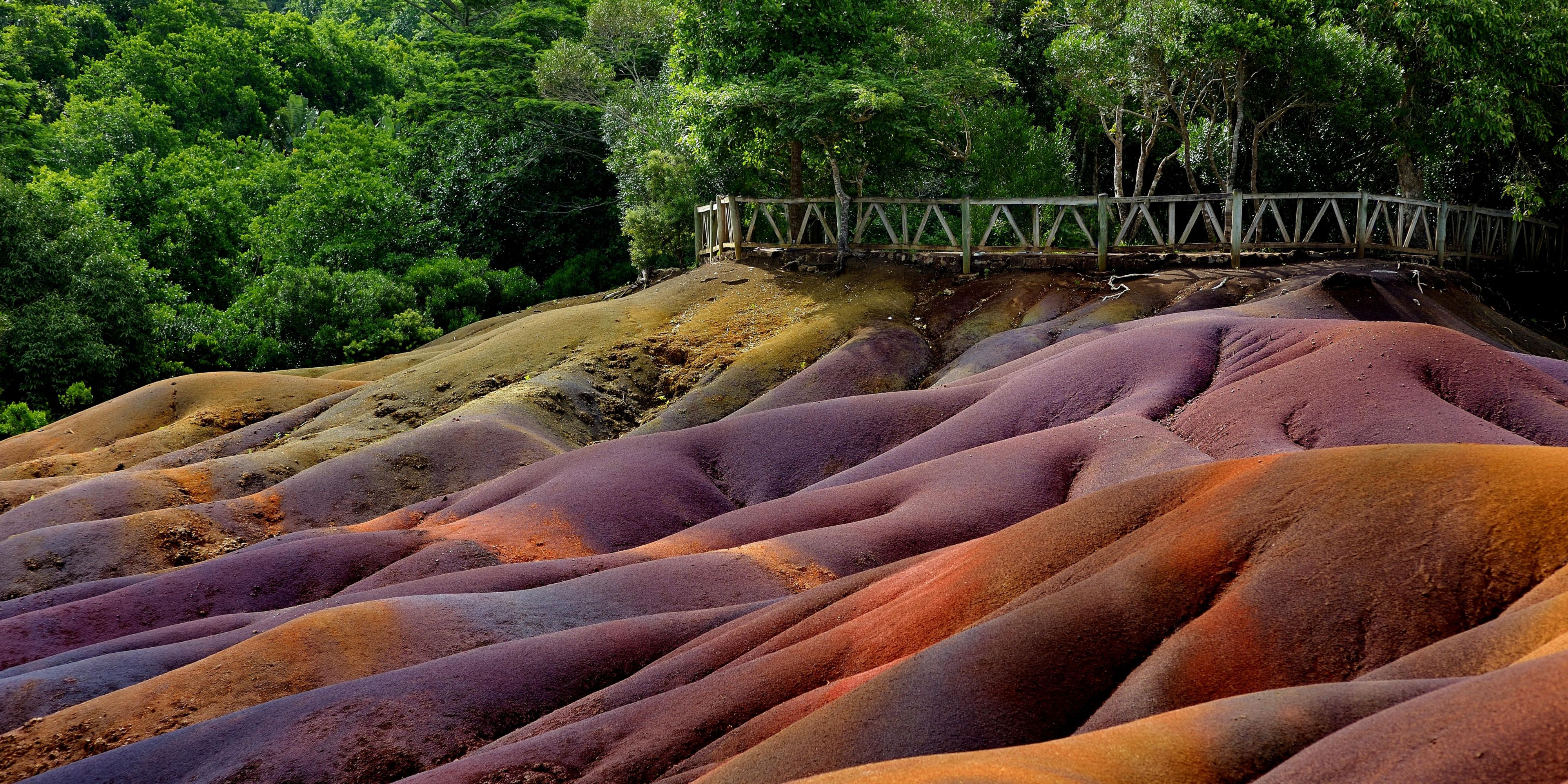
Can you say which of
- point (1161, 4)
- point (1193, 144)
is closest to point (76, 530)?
point (1161, 4)

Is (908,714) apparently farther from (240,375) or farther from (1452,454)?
(240,375)

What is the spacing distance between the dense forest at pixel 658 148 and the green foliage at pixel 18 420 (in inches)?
2.9

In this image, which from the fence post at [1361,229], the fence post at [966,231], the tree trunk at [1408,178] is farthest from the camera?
the tree trunk at [1408,178]

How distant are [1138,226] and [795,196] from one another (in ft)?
33.0

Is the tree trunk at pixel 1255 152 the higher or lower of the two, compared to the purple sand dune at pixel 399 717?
higher

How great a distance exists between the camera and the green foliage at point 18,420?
31.5 meters

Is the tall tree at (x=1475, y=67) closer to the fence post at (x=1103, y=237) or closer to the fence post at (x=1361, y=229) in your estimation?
the fence post at (x=1361, y=229)

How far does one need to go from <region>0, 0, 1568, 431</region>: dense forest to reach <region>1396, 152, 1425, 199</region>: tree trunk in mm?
144

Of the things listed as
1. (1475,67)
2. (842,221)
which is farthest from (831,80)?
(1475,67)

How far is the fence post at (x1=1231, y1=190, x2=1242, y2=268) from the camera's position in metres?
26.6

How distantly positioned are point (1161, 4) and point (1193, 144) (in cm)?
788

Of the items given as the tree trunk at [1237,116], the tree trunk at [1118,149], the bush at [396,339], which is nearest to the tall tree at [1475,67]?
the tree trunk at [1237,116]

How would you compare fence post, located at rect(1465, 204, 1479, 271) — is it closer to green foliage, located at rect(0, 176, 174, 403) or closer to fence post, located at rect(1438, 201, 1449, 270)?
fence post, located at rect(1438, 201, 1449, 270)

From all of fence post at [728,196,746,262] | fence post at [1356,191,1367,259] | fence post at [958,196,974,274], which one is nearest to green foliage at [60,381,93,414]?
fence post at [728,196,746,262]
